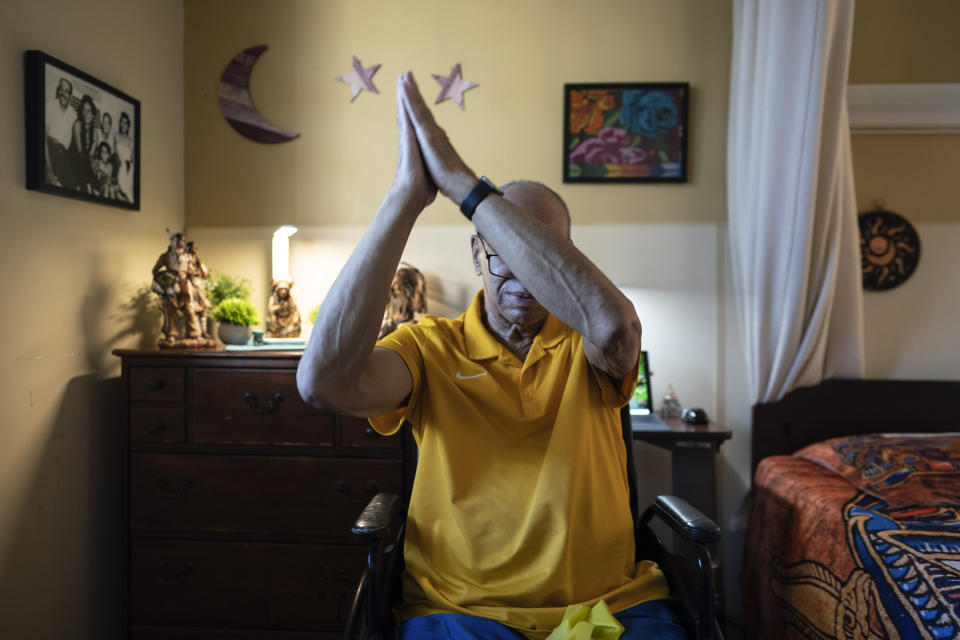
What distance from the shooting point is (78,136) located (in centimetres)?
202

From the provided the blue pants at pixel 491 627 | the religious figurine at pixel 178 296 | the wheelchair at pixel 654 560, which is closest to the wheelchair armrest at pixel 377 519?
→ the wheelchair at pixel 654 560

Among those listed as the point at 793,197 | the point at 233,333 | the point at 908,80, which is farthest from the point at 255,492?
the point at 908,80

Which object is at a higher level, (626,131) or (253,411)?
(626,131)

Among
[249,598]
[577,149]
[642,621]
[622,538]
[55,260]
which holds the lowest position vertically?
[249,598]

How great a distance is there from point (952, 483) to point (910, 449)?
16 centimetres

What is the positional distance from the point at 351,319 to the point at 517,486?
50cm

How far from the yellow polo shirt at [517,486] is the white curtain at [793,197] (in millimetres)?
1212

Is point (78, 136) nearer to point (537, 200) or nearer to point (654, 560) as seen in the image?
point (537, 200)

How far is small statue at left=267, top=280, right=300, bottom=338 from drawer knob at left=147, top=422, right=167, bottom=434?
0.51 m

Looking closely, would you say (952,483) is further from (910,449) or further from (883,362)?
(883,362)

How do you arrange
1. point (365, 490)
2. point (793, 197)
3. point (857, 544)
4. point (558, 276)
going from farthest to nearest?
point (793, 197)
point (365, 490)
point (857, 544)
point (558, 276)

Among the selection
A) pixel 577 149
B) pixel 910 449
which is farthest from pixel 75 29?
pixel 910 449

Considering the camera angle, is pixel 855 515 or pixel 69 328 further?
pixel 69 328

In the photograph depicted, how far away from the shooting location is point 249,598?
6.63 feet
